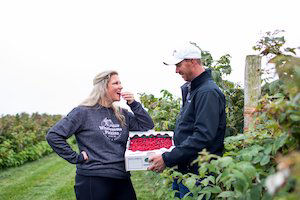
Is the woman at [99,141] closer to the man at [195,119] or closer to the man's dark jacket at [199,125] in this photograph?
the man at [195,119]

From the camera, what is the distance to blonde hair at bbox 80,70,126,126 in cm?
378

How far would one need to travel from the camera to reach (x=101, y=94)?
378 cm

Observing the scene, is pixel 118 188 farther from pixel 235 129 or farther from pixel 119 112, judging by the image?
pixel 235 129

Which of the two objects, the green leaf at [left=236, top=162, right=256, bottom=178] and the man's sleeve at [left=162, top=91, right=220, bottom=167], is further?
the man's sleeve at [left=162, top=91, right=220, bottom=167]

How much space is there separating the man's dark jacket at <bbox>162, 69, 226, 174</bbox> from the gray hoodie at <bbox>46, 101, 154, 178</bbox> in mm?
611

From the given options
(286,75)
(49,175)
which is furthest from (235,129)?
(49,175)

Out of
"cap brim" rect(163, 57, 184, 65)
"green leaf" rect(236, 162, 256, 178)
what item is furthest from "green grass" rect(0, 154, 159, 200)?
"green leaf" rect(236, 162, 256, 178)

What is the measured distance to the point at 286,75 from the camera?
6.43ft

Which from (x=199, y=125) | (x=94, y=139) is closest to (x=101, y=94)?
(x=94, y=139)

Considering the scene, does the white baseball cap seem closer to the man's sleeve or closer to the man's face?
the man's face

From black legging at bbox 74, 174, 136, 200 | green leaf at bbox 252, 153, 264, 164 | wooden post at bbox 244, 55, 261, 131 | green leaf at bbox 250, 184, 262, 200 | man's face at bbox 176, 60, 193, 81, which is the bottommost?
black legging at bbox 74, 174, 136, 200

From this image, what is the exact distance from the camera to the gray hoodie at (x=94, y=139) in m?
3.59

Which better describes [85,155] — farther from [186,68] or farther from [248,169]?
[248,169]

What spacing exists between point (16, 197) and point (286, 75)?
23.0ft
